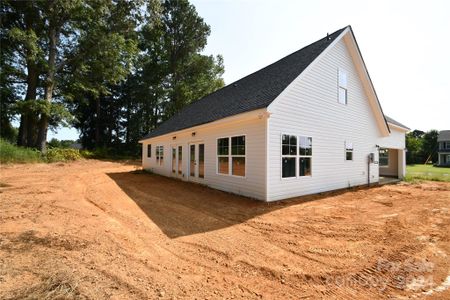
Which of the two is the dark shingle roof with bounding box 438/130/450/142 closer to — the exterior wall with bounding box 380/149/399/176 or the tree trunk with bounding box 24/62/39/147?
the exterior wall with bounding box 380/149/399/176

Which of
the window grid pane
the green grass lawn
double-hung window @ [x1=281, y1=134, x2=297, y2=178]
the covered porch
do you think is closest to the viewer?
double-hung window @ [x1=281, y1=134, x2=297, y2=178]

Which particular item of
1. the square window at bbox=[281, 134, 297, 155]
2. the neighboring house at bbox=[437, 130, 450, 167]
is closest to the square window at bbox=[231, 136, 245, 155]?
the square window at bbox=[281, 134, 297, 155]

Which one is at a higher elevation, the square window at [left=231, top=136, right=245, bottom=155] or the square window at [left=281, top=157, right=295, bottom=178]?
the square window at [left=231, top=136, right=245, bottom=155]

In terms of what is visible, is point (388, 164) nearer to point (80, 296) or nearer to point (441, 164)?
point (80, 296)

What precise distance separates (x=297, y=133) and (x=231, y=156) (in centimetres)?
268

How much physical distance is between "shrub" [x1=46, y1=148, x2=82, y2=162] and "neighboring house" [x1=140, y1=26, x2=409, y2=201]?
12.4 meters

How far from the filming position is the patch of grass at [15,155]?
1479 centimetres

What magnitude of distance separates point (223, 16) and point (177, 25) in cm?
2138

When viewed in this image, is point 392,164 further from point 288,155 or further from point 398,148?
point 288,155

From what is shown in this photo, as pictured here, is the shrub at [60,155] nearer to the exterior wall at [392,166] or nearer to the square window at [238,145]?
the square window at [238,145]

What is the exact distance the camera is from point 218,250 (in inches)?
162

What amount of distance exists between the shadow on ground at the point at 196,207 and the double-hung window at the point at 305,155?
3.28 ft

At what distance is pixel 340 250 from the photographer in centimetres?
421

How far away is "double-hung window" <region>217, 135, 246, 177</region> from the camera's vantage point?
28.5 ft
